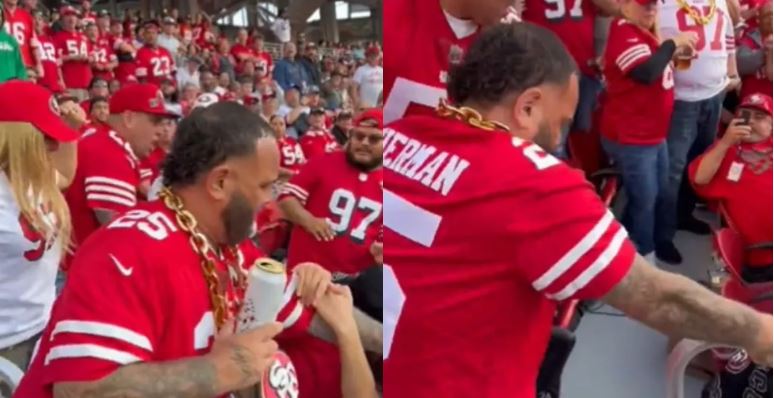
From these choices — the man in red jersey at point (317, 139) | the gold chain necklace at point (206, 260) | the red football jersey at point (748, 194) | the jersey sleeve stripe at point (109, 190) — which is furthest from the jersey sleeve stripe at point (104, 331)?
the man in red jersey at point (317, 139)

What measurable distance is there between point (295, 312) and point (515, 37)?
0.59 m

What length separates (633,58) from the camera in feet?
9.51

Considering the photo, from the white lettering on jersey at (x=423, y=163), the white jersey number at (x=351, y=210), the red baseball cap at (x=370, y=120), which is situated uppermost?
the white lettering on jersey at (x=423, y=163)

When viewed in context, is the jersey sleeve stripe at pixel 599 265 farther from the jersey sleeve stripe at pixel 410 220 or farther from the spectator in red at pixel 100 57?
the spectator in red at pixel 100 57

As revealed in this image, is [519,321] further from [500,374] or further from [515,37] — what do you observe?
[515,37]

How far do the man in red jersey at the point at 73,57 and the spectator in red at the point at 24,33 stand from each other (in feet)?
4.07

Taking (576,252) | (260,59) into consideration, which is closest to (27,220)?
(576,252)

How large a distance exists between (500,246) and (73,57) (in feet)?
24.1

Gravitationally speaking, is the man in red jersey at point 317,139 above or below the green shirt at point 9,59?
below

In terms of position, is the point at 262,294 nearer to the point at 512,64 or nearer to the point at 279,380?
the point at 279,380

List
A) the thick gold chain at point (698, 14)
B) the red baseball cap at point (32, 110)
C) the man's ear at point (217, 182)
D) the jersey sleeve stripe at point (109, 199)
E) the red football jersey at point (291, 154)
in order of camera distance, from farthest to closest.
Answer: the red football jersey at point (291, 154) < the thick gold chain at point (698, 14) < the jersey sleeve stripe at point (109, 199) < the red baseball cap at point (32, 110) < the man's ear at point (217, 182)

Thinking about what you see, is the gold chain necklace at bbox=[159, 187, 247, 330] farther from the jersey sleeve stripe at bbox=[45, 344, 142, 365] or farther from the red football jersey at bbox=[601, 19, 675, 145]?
the red football jersey at bbox=[601, 19, 675, 145]

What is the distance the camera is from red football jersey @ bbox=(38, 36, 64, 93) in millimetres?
6816

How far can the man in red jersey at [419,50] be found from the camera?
1831 millimetres
